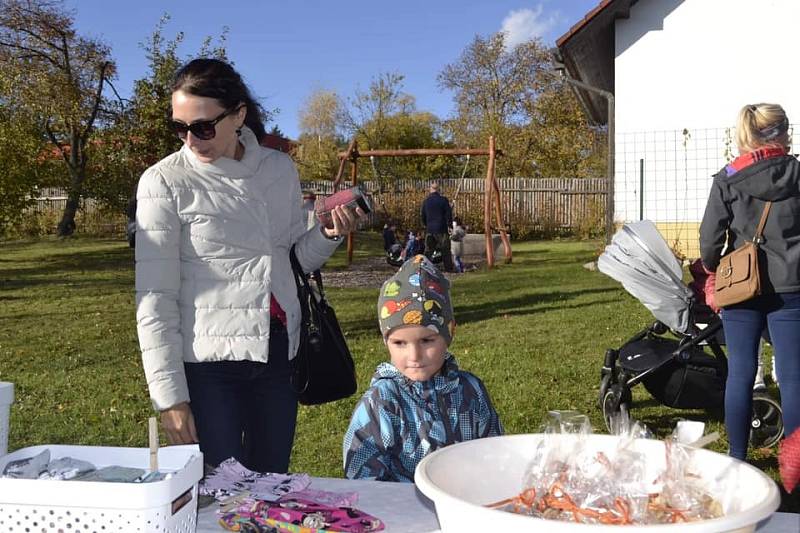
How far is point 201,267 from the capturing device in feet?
7.90

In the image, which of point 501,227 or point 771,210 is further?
point 501,227

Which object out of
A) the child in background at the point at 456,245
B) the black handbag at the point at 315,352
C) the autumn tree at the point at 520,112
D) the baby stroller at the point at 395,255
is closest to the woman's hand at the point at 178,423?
the black handbag at the point at 315,352

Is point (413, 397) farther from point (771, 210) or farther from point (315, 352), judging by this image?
point (771, 210)

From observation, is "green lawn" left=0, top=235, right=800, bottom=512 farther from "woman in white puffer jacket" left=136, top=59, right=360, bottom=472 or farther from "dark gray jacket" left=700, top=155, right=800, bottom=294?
"woman in white puffer jacket" left=136, top=59, right=360, bottom=472

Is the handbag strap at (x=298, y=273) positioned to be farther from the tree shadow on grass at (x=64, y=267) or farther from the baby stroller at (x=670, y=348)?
the tree shadow on grass at (x=64, y=267)

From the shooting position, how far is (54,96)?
22.2 m

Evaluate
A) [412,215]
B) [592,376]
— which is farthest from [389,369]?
[412,215]

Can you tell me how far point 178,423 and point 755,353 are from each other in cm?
304

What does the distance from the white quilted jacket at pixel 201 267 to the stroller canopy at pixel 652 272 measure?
128 inches

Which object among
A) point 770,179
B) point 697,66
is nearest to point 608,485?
point 770,179

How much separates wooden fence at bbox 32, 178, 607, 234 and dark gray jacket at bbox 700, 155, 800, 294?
1956 centimetres

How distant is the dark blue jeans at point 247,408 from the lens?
247 cm

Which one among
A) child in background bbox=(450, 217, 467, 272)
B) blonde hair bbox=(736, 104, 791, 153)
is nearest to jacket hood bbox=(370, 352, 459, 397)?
blonde hair bbox=(736, 104, 791, 153)

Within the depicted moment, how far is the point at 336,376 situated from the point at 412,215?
21.2m
